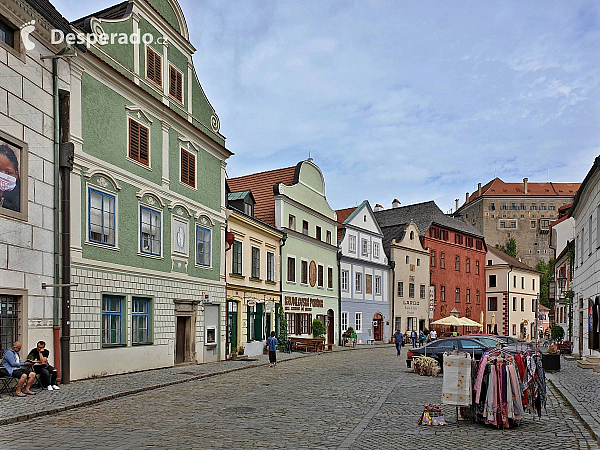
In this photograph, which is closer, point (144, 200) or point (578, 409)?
point (578, 409)

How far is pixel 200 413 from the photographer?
1336cm

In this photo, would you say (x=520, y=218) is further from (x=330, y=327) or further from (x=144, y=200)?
(x=144, y=200)

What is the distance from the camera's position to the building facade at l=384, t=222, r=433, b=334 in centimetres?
5828

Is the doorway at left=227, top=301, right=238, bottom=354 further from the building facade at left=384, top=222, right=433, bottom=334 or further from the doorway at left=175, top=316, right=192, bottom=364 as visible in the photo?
the building facade at left=384, top=222, right=433, bottom=334

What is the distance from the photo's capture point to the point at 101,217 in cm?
2105

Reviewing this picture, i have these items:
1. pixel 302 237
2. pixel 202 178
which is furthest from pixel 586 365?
pixel 302 237

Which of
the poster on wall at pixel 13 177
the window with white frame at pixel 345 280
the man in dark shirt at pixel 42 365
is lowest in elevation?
the man in dark shirt at pixel 42 365

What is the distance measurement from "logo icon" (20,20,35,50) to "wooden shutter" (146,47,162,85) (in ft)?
22.1

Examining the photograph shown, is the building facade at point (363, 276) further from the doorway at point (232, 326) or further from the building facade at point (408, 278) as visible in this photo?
the doorway at point (232, 326)

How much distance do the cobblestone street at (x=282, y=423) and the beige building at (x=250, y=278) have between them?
12984 mm

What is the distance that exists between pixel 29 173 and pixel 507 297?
6826cm

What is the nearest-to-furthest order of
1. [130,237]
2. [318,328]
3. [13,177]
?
[13,177] → [130,237] → [318,328]

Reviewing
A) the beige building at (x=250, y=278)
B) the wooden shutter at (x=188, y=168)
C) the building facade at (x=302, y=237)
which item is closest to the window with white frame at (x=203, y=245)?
the wooden shutter at (x=188, y=168)

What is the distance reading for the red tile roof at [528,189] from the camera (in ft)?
501
